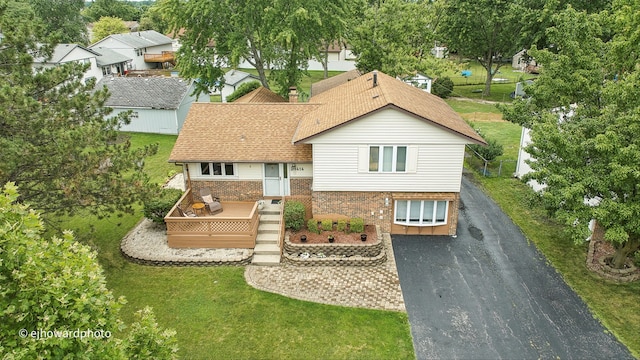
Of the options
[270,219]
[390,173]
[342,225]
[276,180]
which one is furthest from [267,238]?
[390,173]

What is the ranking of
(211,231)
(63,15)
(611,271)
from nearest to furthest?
(611,271), (211,231), (63,15)

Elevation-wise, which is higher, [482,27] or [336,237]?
[482,27]

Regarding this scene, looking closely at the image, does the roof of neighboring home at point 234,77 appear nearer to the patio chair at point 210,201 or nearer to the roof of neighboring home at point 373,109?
the roof of neighboring home at point 373,109

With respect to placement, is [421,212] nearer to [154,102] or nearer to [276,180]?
[276,180]

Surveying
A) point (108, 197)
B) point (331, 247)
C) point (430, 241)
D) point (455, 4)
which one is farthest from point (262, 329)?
point (455, 4)

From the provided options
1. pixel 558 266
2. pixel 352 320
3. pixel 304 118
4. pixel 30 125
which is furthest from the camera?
pixel 304 118

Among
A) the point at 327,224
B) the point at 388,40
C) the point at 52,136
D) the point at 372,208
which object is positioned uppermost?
the point at 388,40

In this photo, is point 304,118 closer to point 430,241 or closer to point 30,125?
point 430,241
